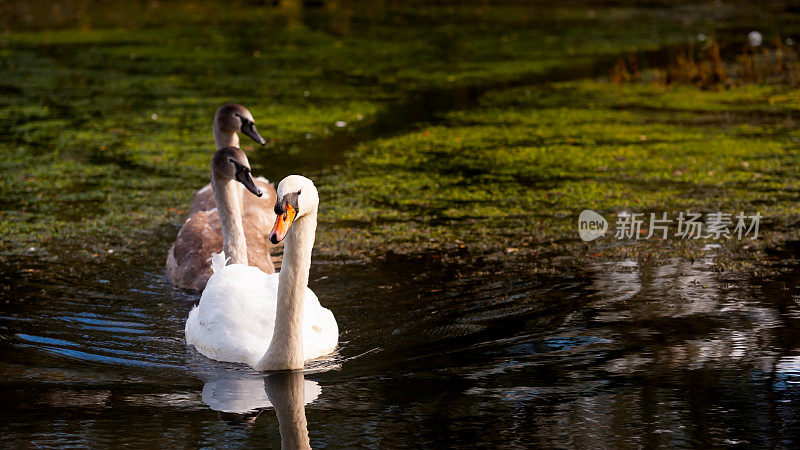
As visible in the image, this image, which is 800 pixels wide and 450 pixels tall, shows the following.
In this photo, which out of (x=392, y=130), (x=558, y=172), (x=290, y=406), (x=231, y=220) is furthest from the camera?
(x=392, y=130)

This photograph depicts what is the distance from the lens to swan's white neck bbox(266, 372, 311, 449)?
525 cm

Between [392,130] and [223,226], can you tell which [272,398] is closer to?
[223,226]

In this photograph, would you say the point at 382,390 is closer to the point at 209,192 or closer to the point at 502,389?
the point at 502,389

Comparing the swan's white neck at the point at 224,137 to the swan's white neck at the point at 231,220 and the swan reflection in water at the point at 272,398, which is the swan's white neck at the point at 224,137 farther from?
the swan reflection in water at the point at 272,398

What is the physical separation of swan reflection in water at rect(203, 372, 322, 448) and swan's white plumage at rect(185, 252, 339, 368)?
0.24 m

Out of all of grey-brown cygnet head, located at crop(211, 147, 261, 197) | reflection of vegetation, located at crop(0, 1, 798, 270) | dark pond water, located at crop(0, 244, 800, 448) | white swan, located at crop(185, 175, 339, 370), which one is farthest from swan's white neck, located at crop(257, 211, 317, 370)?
reflection of vegetation, located at crop(0, 1, 798, 270)

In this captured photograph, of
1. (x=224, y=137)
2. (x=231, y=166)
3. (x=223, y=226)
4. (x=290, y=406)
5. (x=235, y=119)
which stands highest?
(x=235, y=119)

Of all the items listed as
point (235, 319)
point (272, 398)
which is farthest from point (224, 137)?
point (272, 398)

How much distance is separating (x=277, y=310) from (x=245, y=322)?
52 centimetres

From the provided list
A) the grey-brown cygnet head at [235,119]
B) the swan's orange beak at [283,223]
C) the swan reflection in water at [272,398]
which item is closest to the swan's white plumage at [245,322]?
the swan reflection in water at [272,398]

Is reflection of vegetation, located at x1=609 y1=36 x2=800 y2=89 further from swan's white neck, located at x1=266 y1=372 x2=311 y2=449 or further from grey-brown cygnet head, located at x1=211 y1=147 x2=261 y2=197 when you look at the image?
swan's white neck, located at x1=266 y1=372 x2=311 y2=449

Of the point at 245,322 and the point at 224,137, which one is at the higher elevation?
the point at 224,137

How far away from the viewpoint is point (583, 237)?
896 centimetres

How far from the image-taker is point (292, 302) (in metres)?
6.15
